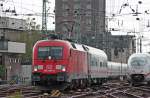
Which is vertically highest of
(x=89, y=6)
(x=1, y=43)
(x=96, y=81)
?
(x=89, y=6)

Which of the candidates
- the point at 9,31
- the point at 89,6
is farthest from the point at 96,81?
the point at 89,6

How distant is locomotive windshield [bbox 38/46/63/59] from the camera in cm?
2773

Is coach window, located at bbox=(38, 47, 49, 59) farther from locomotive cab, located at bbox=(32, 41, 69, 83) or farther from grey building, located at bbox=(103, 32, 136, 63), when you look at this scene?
grey building, located at bbox=(103, 32, 136, 63)

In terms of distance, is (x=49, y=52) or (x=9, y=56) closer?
(x=49, y=52)

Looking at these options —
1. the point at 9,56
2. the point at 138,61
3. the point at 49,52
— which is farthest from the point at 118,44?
the point at 49,52

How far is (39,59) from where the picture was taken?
27688mm

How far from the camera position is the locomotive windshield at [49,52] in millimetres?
27734

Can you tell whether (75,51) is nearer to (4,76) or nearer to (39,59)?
(39,59)

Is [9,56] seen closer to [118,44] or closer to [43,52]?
[43,52]

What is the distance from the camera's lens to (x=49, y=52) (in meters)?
28.0

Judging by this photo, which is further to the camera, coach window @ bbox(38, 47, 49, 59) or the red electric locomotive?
coach window @ bbox(38, 47, 49, 59)

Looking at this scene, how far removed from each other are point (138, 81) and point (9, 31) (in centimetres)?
4209

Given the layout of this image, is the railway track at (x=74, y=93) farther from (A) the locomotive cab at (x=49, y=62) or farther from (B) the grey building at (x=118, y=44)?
(B) the grey building at (x=118, y=44)

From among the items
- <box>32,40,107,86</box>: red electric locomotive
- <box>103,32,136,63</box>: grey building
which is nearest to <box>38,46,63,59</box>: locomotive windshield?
<box>32,40,107,86</box>: red electric locomotive
